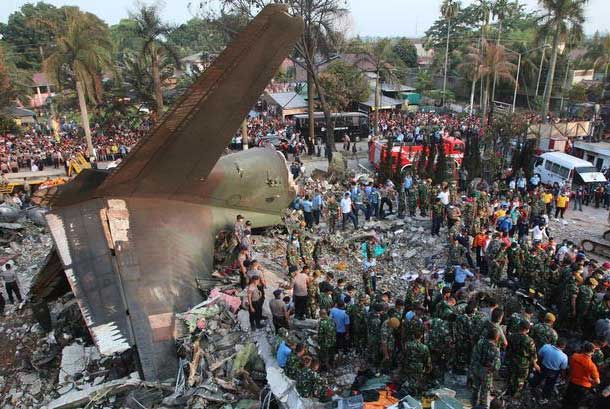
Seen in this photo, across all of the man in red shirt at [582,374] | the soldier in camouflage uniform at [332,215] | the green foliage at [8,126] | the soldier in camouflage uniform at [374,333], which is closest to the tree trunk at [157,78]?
the green foliage at [8,126]

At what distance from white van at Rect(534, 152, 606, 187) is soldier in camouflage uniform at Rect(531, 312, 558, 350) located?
1417cm

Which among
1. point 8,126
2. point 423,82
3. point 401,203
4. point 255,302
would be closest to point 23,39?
point 8,126

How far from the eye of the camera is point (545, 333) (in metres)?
8.18

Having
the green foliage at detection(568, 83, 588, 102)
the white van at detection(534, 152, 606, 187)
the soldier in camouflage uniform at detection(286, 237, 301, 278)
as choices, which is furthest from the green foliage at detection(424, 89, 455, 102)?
the soldier in camouflage uniform at detection(286, 237, 301, 278)

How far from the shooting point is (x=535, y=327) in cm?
834

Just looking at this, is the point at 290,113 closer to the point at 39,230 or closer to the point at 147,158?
the point at 39,230

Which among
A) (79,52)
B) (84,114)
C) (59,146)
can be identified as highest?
(79,52)

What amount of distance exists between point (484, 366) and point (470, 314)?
48.3 inches

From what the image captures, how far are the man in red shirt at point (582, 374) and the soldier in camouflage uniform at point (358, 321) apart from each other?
3.68 meters

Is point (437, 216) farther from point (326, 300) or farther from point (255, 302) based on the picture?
point (255, 302)

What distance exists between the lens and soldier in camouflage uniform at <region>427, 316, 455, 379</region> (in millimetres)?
8336

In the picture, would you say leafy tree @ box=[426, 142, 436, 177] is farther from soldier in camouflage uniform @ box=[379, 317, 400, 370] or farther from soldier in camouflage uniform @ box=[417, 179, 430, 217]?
soldier in camouflage uniform @ box=[379, 317, 400, 370]

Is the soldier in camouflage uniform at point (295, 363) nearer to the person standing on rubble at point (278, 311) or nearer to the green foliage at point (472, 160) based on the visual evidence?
the person standing on rubble at point (278, 311)

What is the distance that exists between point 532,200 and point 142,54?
2574 cm
